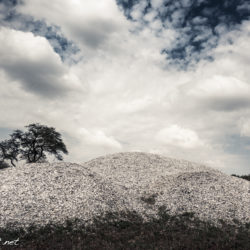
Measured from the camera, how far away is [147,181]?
26.6 metres

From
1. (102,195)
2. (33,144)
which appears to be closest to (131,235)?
(102,195)

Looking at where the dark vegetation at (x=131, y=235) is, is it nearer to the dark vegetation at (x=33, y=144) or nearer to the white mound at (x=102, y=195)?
the white mound at (x=102, y=195)

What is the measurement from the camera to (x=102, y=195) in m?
19.6

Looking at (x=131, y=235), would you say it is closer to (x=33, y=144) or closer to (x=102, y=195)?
(x=102, y=195)

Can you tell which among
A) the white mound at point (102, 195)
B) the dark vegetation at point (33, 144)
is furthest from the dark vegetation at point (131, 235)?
the dark vegetation at point (33, 144)

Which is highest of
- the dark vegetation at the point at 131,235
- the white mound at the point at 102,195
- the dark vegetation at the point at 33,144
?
the dark vegetation at the point at 33,144

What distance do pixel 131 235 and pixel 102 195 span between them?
525 cm

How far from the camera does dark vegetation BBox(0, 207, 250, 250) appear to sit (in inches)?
527

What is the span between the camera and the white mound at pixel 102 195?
16906mm

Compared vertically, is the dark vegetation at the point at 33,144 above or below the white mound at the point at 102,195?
above

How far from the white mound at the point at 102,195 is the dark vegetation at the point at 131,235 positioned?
971 millimetres

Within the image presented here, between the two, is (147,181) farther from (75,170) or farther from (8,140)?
(8,140)

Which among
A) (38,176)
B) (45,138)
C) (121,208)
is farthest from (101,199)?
(45,138)

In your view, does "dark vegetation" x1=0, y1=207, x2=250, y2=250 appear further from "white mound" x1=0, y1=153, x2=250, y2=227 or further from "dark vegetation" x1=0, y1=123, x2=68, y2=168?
"dark vegetation" x1=0, y1=123, x2=68, y2=168
